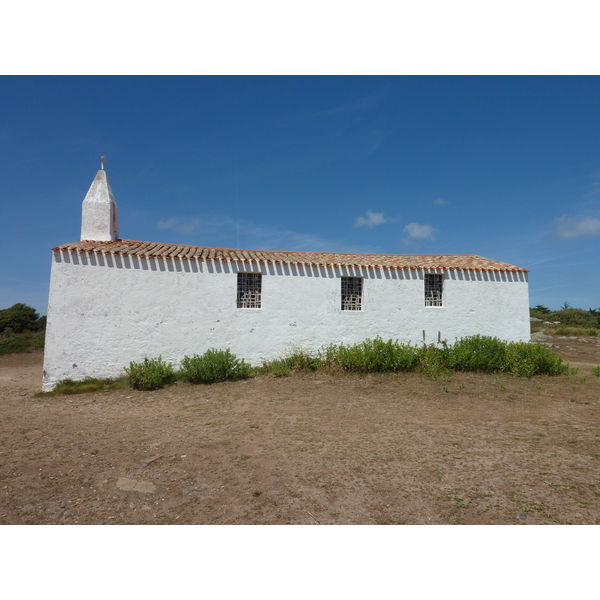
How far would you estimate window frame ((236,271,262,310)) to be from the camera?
11625 mm

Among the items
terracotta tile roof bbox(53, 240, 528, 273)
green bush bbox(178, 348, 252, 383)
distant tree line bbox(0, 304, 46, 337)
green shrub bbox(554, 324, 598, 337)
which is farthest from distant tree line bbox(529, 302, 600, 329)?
distant tree line bbox(0, 304, 46, 337)

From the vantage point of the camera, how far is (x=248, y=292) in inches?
461

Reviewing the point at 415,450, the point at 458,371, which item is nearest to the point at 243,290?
the point at 458,371

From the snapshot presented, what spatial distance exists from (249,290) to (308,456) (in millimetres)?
7112

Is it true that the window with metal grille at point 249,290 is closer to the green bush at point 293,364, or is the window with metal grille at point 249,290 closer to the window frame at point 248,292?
the window frame at point 248,292

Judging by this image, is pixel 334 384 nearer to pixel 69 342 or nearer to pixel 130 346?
pixel 130 346

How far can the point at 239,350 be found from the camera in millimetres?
11383

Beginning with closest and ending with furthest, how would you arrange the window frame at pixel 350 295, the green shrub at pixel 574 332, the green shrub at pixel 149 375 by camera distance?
the green shrub at pixel 149 375, the window frame at pixel 350 295, the green shrub at pixel 574 332

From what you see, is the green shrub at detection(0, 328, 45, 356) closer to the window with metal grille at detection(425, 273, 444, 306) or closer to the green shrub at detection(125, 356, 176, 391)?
the green shrub at detection(125, 356, 176, 391)

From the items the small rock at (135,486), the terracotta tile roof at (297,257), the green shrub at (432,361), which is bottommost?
the small rock at (135,486)

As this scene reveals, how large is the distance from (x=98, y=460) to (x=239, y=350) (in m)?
6.24

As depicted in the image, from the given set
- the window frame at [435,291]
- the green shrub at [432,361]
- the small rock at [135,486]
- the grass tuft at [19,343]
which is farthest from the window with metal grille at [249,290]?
the grass tuft at [19,343]

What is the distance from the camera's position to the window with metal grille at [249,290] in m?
11.7

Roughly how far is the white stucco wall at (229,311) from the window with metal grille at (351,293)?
0.73 ft
